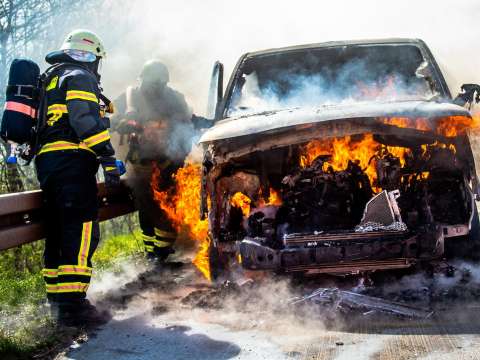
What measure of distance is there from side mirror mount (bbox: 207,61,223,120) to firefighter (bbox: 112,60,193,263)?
2.73 feet

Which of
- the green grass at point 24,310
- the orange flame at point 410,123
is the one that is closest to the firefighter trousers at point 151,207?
the green grass at point 24,310

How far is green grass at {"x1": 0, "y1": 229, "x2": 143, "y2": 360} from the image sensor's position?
361 centimetres

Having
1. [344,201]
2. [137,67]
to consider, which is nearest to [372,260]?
[344,201]

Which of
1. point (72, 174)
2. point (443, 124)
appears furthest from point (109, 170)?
point (443, 124)

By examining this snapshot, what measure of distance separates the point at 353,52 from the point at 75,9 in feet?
28.4

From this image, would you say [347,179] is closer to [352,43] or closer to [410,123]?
[410,123]

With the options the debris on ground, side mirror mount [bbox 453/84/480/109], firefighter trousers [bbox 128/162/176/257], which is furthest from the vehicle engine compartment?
firefighter trousers [bbox 128/162/176/257]

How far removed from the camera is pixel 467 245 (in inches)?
177

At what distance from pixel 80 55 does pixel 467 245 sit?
11.1ft

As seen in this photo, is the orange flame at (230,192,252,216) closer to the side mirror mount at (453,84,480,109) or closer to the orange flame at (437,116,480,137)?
the orange flame at (437,116,480,137)

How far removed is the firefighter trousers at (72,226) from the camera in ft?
14.4

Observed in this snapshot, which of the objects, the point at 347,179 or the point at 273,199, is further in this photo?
the point at 273,199

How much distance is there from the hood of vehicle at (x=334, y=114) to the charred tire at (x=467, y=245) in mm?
906

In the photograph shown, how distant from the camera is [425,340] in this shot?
3281 mm
